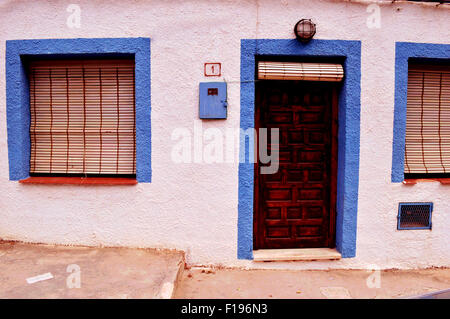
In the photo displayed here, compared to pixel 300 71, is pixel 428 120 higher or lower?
lower

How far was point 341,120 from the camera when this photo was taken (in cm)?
416

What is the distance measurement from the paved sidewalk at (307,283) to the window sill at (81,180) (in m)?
1.46

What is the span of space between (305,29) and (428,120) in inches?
89.0

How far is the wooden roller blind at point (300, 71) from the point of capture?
390cm

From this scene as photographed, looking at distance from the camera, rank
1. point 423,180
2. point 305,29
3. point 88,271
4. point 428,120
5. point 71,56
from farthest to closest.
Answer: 1. point 428,120
2. point 423,180
3. point 71,56
4. point 305,29
5. point 88,271

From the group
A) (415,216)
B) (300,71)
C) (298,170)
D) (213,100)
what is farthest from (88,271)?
(415,216)

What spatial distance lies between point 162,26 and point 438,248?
4.86 m

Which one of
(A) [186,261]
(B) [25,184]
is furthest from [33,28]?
(A) [186,261]

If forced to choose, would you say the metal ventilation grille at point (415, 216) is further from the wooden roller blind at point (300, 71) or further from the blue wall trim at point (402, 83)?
the wooden roller blind at point (300, 71)

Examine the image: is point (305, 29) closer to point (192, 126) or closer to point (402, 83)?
point (402, 83)

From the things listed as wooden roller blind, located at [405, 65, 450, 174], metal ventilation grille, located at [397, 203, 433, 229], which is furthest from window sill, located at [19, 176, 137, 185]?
wooden roller blind, located at [405, 65, 450, 174]

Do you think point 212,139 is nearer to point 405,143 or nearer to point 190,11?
point 190,11

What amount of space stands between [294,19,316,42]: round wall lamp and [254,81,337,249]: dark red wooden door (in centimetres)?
59

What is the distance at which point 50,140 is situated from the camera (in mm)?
4285
